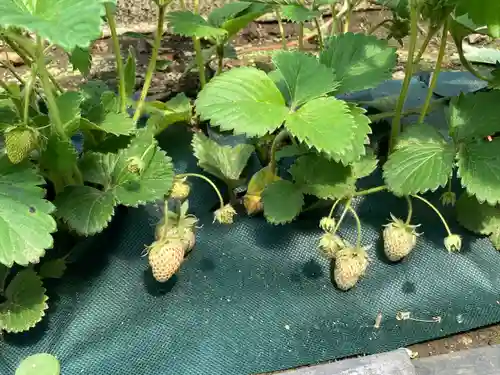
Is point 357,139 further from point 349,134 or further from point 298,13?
point 298,13

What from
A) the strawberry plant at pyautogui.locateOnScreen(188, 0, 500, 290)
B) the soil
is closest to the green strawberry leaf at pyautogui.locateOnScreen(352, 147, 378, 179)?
the strawberry plant at pyautogui.locateOnScreen(188, 0, 500, 290)

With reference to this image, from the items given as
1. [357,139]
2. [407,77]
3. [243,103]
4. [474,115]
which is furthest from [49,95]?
[474,115]

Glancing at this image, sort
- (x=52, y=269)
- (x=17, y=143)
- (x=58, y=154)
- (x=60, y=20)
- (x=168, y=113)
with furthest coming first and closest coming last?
(x=168, y=113)
(x=52, y=269)
(x=58, y=154)
(x=17, y=143)
(x=60, y=20)

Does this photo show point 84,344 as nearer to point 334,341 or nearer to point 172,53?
point 334,341

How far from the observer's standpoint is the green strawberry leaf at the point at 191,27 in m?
1.34

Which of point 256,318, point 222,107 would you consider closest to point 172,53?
point 222,107

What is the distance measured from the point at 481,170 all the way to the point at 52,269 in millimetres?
868

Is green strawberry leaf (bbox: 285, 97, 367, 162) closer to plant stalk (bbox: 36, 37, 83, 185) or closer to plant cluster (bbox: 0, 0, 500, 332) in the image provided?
plant cluster (bbox: 0, 0, 500, 332)

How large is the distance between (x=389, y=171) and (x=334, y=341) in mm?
359

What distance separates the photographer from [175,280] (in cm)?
A: 124

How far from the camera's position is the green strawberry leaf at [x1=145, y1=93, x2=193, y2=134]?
146 cm

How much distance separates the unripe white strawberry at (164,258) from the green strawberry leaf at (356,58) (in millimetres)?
472

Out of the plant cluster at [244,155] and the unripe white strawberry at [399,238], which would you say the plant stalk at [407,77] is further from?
the unripe white strawberry at [399,238]

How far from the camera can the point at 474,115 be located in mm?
1239
